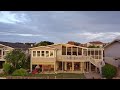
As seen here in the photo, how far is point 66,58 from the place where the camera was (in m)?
8.09

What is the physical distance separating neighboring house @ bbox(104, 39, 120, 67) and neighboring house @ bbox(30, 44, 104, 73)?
0.30 meters

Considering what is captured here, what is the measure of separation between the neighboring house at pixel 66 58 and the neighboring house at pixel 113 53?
30cm

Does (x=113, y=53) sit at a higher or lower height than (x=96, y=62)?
higher

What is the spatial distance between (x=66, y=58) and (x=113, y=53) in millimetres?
1934

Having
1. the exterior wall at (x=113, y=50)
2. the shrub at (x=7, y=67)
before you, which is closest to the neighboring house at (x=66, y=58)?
the exterior wall at (x=113, y=50)

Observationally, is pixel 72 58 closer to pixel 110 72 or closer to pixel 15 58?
pixel 15 58

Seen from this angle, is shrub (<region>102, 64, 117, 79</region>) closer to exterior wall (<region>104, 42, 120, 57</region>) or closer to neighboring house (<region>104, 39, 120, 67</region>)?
neighboring house (<region>104, 39, 120, 67</region>)

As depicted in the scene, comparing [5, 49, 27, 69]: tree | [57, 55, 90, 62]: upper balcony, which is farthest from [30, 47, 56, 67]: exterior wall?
A: [5, 49, 27, 69]: tree

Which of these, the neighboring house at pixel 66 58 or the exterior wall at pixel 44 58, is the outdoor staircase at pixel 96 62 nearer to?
the neighboring house at pixel 66 58

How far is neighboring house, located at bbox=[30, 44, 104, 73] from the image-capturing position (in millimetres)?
7542

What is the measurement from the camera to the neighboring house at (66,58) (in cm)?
754

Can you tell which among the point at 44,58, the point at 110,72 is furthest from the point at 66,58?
the point at 110,72
